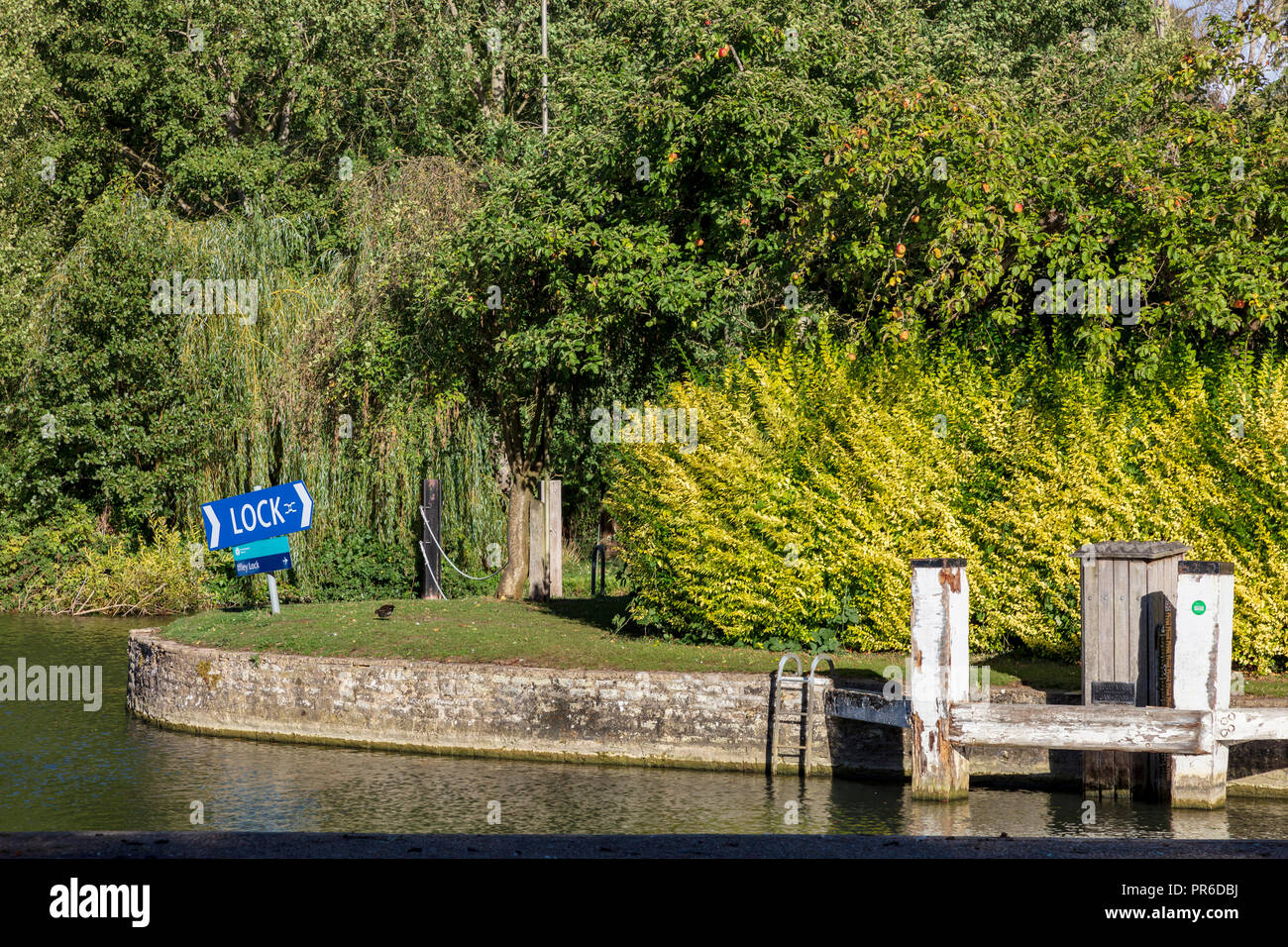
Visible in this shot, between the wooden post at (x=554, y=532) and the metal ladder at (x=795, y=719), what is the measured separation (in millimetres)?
7982

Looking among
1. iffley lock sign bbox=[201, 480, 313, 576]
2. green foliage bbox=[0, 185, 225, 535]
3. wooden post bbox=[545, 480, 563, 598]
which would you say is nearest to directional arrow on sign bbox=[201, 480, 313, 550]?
iffley lock sign bbox=[201, 480, 313, 576]

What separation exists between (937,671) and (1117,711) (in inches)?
58.1

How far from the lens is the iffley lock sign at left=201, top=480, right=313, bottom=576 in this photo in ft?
56.2

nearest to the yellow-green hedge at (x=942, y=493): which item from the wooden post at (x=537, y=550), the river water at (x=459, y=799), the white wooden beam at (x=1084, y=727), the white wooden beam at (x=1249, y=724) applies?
the white wooden beam at (x=1249, y=724)

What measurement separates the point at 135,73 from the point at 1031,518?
91.1 ft

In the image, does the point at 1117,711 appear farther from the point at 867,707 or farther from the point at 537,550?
the point at 537,550

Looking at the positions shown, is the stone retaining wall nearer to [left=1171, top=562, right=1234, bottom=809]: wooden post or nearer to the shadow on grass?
[left=1171, top=562, right=1234, bottom=809]: wooden post

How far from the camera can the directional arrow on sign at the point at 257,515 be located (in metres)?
17.1

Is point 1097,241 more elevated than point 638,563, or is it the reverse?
point 1097,241

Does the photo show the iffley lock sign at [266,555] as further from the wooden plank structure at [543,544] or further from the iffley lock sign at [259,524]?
the wooden plank structure at [543,544]
